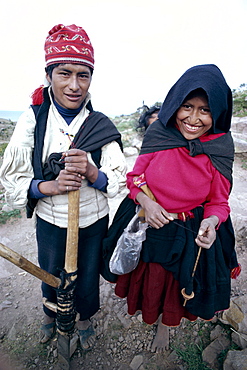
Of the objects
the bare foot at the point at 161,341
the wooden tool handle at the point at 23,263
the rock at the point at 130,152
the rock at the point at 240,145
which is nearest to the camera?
the wooden tool handle at the point at 23,263

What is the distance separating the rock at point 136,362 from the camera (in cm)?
180

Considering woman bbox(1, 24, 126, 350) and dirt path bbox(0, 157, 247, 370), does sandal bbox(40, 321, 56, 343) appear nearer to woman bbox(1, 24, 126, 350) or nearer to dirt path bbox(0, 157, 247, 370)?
dirt path bbox(0, 157, 247, 370)

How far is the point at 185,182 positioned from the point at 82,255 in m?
0.93

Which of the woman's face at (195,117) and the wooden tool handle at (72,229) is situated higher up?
the woman's face at (195,117)

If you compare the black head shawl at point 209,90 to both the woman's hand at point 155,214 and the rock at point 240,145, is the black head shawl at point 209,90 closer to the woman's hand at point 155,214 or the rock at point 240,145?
the woman's hand at point 155,214

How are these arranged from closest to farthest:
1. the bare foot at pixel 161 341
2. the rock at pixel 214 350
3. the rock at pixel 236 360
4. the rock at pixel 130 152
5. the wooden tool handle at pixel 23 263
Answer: the wooden tool handle at pixel 23 263
the rock at pixel 236 360
the rock at pixel 214 350
the bare foot at pixel 161 341
the rock at pixel 130 152

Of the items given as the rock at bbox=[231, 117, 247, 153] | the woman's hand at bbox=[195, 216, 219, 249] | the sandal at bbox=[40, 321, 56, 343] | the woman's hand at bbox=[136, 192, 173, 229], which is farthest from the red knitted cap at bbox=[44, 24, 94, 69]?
the rock at bbox=[231, 117, 247, 153]

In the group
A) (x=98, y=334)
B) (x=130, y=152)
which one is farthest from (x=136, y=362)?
(x=130, y=152)

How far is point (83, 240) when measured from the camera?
1659 millimetres

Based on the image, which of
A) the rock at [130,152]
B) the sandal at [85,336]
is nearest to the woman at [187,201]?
the sandal at [85,336]

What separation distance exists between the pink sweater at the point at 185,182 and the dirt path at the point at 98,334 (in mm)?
1275

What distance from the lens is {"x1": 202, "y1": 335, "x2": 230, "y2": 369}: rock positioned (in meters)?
1.76

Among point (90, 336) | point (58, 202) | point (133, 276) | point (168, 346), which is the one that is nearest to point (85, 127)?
point (58, 202)

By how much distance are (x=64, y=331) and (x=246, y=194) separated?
429 centimetres
